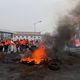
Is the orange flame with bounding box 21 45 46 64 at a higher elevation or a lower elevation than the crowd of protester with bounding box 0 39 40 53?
lower

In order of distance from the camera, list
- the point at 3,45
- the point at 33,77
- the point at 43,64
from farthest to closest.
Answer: the point at 3,45
the point at 43,64
the point at 33,77

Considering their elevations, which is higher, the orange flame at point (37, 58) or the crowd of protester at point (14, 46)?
the crowd of protester at point (14, 46)

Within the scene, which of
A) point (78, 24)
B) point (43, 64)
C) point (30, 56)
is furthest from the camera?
point (78, 24)

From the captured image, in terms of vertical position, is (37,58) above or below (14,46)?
below

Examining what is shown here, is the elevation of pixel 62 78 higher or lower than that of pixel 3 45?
lower

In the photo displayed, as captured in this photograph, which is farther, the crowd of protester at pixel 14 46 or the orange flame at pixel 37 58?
the crowd of protester at pixel 14 46

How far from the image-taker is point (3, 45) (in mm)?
32188

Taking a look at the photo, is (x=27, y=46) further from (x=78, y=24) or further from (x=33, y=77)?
(x=33, y=77)

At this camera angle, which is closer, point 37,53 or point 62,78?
point 62,78

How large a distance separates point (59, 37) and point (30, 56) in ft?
15.1

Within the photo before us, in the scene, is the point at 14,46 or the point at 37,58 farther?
the point at 14,46

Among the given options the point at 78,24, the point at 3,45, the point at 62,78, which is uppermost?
the point at 78,24

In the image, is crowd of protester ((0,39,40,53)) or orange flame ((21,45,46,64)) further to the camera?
crowd of protester ((0,39,40,53))

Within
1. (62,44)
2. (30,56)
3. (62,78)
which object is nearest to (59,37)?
(62,44)
